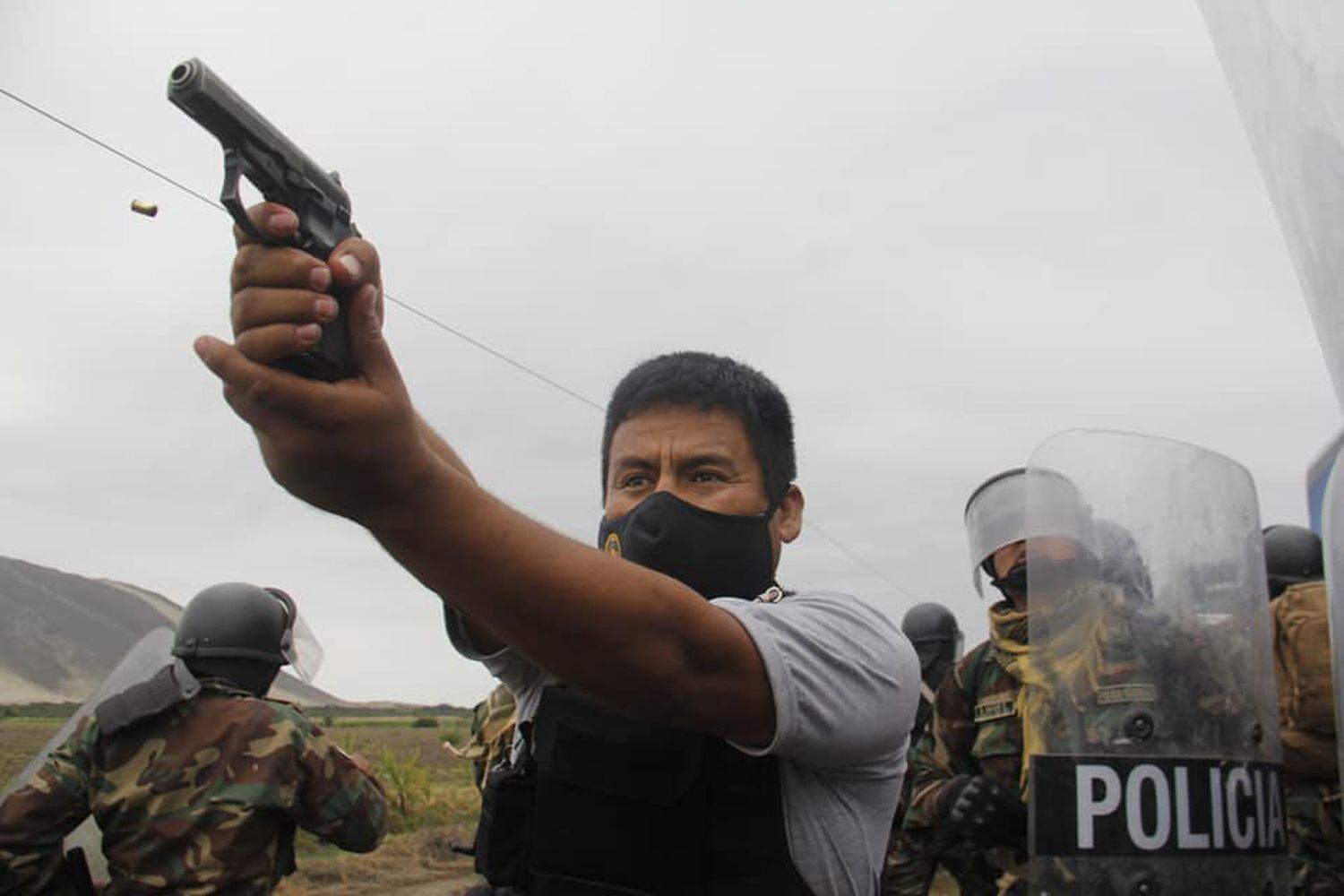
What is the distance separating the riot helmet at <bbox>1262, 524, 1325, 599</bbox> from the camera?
168 inches

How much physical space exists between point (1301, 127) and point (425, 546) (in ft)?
2.95

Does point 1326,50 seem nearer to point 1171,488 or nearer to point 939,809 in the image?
point 1171,488

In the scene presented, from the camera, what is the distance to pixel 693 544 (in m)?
1.72

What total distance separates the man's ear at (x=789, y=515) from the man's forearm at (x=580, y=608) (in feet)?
2.03

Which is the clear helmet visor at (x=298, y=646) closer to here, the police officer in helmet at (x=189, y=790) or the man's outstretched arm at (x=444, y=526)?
the police officer in helmet at (x=189, y=790)

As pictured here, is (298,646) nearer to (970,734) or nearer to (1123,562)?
(970,734)

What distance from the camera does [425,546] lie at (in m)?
1.14

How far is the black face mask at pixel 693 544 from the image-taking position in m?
1.70

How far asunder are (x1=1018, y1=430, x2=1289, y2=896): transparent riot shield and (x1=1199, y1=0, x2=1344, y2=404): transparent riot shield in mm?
621

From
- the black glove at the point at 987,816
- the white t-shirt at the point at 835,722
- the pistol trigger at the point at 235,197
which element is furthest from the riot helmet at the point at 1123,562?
the black glove at the point at 987,816

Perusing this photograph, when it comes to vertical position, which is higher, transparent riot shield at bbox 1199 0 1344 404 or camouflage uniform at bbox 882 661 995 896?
transparent riot shield at bbox 1199 0 1344 404

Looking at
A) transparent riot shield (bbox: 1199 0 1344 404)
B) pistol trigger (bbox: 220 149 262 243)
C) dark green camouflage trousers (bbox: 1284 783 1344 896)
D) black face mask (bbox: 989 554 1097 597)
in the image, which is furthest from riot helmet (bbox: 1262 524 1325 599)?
pistol trigger (bbox: 220 149 262 243)

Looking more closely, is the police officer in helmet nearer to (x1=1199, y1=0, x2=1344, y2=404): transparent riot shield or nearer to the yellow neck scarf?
the yellow neck scarf

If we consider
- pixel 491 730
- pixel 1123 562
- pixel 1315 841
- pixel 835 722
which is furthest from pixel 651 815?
pixel 491 730
